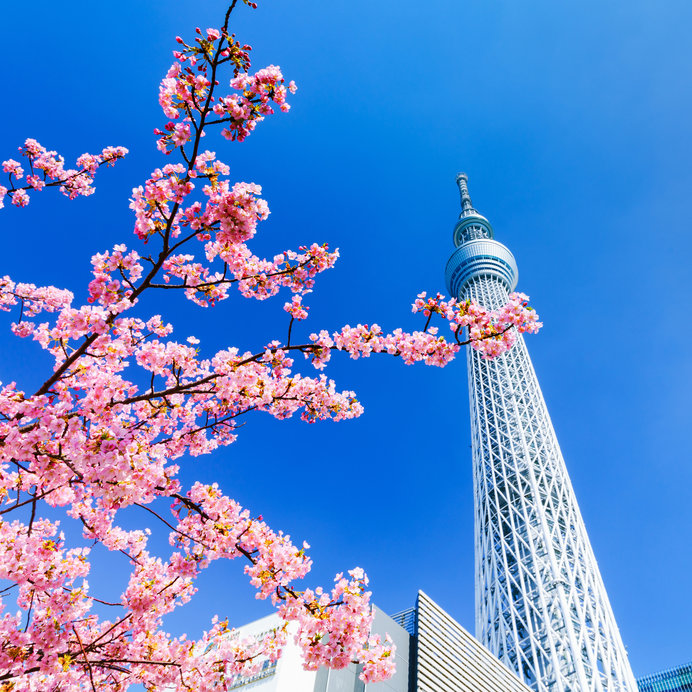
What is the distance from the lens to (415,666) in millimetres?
12008

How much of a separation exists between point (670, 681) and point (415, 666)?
9947 centimetres

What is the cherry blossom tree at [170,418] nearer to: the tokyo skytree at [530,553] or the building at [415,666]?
the building at [415,666]

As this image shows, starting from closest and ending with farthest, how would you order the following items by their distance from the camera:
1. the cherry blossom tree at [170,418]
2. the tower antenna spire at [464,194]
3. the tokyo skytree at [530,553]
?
the cherry blossom tree at [170,418], the tokyo skytree at [530,553], the tower antenna spire at [464,194]

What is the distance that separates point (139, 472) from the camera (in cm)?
388

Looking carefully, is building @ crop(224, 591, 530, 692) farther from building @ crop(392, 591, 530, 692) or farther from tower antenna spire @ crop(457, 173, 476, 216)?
tower antenna spire @ crop(457, 173, 476, 216)

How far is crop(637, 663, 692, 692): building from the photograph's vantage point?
8038 centimetres

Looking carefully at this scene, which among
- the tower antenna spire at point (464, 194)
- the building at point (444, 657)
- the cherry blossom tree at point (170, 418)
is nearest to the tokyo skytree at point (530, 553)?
the building at point (444, 657)

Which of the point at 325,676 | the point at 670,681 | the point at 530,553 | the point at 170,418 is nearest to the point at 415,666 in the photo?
the point at 325,676

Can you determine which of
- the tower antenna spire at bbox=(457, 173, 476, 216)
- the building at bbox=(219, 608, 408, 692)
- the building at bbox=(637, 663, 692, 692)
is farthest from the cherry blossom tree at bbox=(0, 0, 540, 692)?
the building at bbox=(637, 663, 692, 692)

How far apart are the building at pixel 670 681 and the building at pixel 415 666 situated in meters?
93.3

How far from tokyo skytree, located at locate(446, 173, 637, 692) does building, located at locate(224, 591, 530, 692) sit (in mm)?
13265

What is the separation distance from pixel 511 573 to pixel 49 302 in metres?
32.8

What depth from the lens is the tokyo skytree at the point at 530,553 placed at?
25.5 meters

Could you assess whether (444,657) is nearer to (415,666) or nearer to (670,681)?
(415,666)
